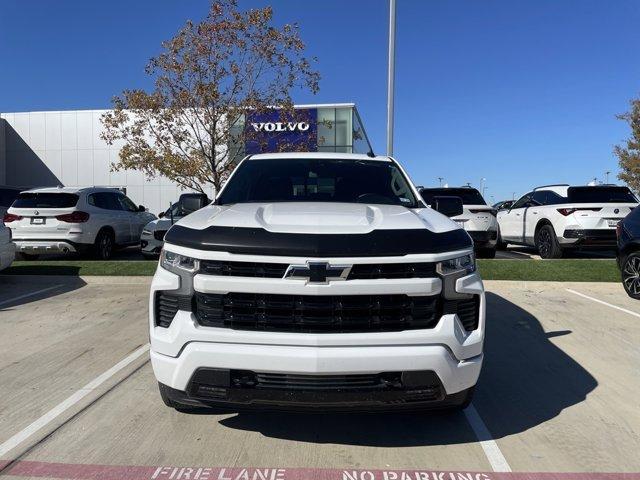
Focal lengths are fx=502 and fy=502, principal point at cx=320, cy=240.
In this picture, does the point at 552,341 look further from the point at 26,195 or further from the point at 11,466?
the point at 26,195

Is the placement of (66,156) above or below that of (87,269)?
above

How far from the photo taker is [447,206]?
14.6 ft

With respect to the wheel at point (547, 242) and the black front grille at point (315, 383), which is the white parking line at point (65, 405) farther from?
the wheel at point (547, 242)

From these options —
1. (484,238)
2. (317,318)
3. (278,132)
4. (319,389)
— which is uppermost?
(278,132)

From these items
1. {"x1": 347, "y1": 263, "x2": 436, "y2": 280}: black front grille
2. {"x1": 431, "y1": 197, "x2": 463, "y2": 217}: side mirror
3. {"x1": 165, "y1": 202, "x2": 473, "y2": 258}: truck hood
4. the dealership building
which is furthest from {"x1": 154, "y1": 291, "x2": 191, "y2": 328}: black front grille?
the dealership building

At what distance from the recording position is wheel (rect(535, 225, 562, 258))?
10859 millimetres

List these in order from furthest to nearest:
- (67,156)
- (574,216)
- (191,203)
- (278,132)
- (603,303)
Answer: (67,156) < (278,132) < (574,216) < (603,303) < (191,203)

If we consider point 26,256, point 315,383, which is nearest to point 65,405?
point 315,383

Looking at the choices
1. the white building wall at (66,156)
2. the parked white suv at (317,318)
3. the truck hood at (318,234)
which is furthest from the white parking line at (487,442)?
the white building wall at (66,156)

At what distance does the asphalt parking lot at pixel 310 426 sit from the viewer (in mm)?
2867

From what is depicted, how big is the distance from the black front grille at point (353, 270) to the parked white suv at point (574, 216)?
890cm

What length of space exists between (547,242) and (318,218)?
377 inches

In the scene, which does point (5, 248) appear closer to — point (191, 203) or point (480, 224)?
point (191, 203)

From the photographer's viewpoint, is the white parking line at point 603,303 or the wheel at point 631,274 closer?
the white parking line at point 603,303
